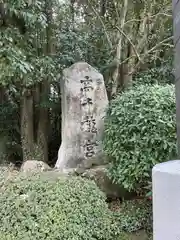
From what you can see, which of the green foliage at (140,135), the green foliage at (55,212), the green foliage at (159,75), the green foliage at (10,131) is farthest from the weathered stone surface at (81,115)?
the green foliage at (10,131)

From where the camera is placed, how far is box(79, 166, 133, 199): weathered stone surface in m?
4.39

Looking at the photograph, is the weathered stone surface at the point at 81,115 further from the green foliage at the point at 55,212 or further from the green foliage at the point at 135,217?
the green foliage at the point at 55,212

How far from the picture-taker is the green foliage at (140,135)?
377 cm

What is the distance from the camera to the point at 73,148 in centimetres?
512

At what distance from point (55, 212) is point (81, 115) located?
80.7 inches

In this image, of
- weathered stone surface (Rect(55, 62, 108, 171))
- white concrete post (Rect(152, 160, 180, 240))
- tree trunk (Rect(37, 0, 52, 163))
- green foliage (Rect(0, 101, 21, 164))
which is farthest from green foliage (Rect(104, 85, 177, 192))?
green foliage (Rect(0, 101, 21, 164))

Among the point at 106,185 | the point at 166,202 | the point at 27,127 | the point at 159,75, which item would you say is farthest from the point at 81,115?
the point at 166,202

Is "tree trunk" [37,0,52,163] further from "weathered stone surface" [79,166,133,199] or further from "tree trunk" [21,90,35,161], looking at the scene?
"weathered stone surface" [79,166,133,199]

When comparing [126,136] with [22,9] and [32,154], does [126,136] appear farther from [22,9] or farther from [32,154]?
[32,154]

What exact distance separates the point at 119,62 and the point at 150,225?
11.0 ft

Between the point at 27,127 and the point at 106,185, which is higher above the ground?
the point at 27,127

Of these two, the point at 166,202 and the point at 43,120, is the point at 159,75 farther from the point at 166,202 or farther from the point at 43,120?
the point at 166,202

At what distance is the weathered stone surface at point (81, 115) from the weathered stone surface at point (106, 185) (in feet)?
1.86

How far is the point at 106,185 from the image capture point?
4.42 m
